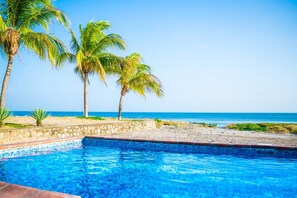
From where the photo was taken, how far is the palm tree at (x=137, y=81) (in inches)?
771

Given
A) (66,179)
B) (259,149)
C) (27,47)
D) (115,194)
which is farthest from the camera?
(27,47)

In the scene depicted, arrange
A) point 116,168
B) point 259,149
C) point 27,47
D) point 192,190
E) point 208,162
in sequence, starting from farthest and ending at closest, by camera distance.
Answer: point 27,47
point 259,149
point 208,162
point 116,168
point 192,190

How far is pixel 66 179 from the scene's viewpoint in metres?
5.75

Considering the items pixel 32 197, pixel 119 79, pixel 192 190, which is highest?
pixel 119 79

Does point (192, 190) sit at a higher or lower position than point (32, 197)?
lower

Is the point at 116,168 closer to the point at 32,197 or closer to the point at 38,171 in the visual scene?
the point at 38,171

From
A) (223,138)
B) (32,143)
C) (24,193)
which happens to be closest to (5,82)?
(32,143)

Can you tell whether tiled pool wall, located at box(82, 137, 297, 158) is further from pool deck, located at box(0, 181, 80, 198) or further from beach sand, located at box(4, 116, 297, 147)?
pool deck, located at box(0, 181, 80, 198)

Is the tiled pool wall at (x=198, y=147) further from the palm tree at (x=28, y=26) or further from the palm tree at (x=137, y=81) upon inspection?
the palm tree at (x=137, y=81)

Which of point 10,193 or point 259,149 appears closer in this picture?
point 10,193

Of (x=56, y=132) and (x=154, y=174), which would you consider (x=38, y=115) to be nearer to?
(x=56, y=132)

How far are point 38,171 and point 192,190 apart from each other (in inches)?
160

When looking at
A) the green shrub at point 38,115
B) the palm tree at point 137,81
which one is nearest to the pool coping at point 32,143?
the green shrub at point 38,115

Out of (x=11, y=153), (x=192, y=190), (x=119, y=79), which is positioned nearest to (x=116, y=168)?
(x=192, y=190)
